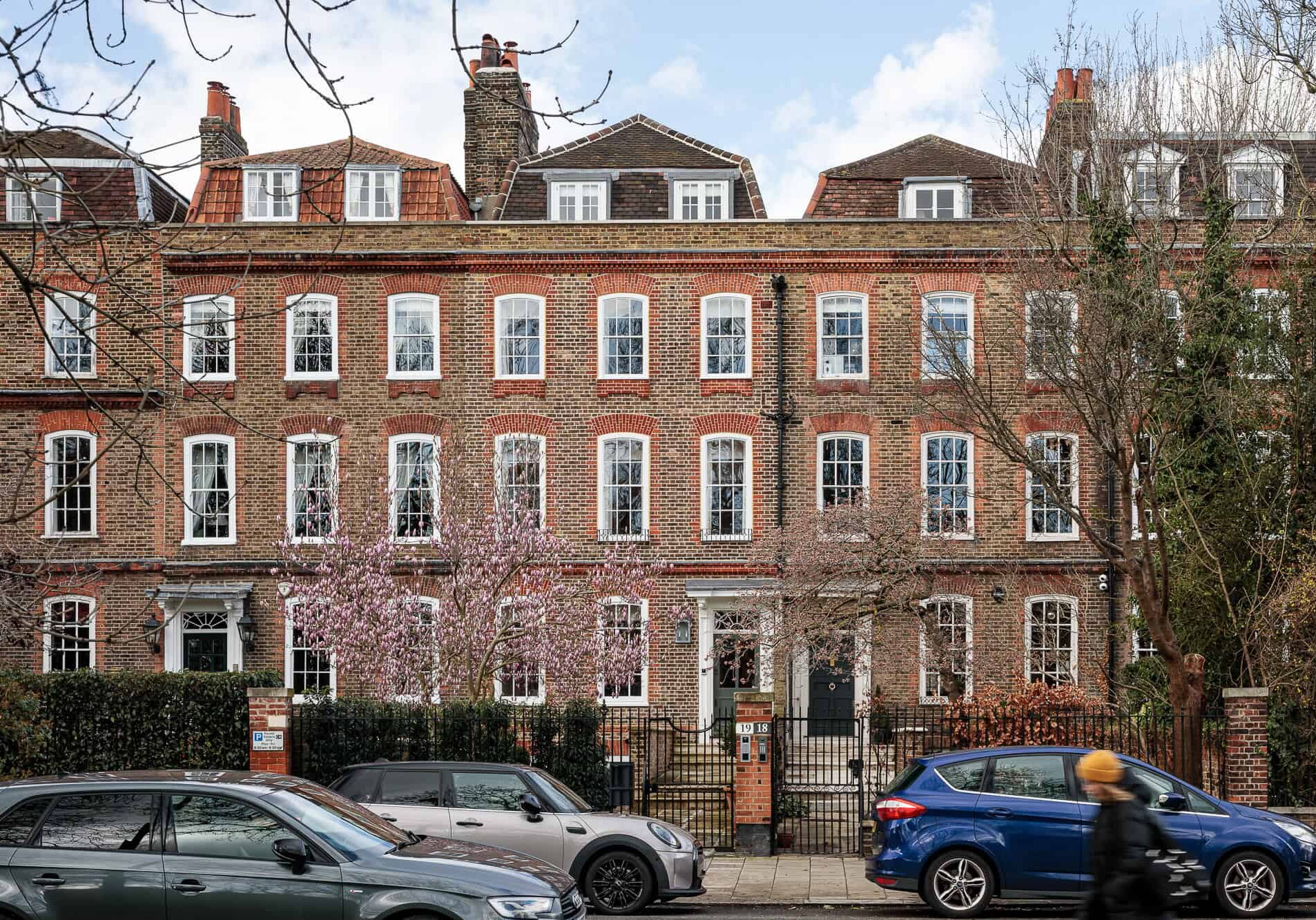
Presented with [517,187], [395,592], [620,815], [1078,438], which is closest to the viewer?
[620,815]

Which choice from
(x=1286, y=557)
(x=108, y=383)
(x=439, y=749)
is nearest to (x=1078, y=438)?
(x=1286, y=557)

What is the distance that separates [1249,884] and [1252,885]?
3 centimetres

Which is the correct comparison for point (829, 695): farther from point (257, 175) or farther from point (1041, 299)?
point (257, 175)

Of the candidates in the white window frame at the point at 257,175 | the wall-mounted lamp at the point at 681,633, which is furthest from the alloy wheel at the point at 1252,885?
the white window frame at the point at 257,175

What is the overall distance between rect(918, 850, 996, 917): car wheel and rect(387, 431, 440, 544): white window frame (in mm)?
11768

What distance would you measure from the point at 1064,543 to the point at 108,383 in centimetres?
1872

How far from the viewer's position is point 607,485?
28.4 meters

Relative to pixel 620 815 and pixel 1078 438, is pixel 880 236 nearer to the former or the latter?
pixel 1078 438

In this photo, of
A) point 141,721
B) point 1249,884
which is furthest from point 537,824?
point 141,721

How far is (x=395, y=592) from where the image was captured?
80.6 feet

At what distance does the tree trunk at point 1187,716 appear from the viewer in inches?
717

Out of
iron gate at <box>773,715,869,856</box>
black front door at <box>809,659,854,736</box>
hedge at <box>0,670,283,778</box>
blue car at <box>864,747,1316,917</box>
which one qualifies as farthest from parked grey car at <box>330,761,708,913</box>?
black front door at <box>809,659,854,736</box>

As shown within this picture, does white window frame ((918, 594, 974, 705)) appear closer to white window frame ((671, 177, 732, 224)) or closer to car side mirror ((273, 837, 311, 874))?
white window frame ((671, 177, 732, 224))

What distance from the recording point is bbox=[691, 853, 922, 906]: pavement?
615 inches
